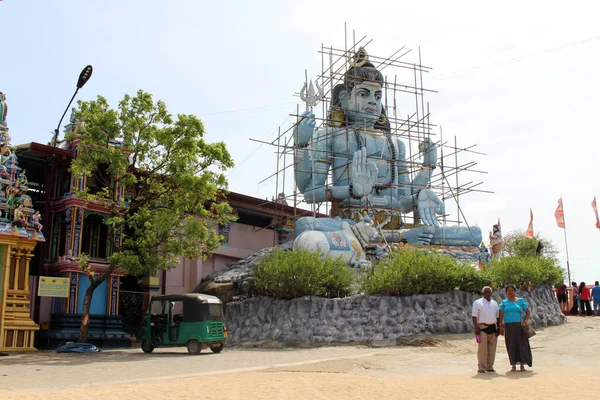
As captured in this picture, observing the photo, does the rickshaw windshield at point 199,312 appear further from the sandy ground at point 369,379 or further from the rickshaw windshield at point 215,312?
the sandy ground at point 369,379

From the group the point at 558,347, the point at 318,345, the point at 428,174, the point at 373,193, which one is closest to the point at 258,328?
the point at 318,345

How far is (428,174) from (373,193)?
8.11 feet

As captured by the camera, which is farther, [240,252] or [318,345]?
[240,252]

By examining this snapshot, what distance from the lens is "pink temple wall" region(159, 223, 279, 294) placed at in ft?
70.1

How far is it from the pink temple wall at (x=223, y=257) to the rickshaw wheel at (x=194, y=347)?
20.8 feet

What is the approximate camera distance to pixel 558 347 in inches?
527

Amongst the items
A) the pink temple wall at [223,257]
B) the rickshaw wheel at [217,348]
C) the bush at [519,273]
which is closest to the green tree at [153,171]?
the rickshaw wheel at [217,348]

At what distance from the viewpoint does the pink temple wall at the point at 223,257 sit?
21375mm

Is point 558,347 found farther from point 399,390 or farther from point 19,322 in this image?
point 19,322

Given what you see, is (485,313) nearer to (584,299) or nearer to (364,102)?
(584,299)

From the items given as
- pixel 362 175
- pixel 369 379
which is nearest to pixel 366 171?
pixel 362 175

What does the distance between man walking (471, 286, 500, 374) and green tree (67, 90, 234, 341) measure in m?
7.58

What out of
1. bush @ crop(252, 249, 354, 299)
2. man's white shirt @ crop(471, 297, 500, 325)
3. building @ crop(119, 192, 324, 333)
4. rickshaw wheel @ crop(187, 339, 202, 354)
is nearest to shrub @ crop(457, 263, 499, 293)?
bush @ crop(252, 249, 354, 299)

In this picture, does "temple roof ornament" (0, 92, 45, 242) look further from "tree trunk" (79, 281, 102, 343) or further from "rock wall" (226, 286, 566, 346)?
"rock wall" (226, 286, 566, 346)
